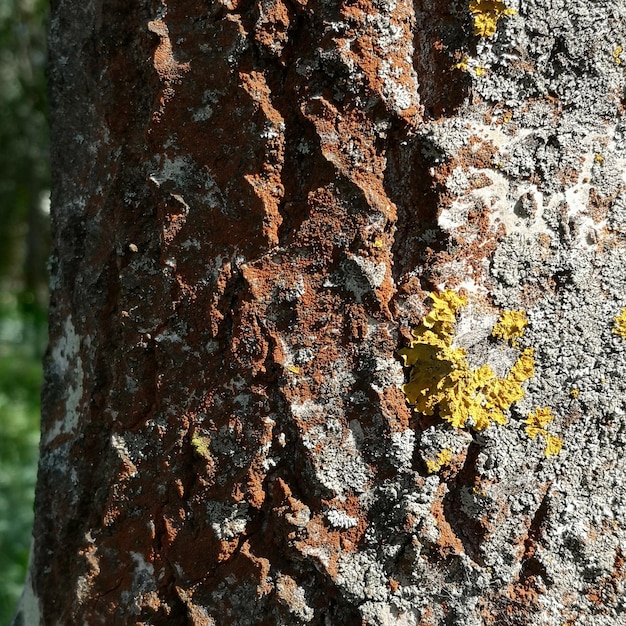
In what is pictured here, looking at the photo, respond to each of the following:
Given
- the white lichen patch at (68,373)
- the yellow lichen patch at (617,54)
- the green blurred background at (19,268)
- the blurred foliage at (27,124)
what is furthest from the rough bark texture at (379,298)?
the blurred foliage at (27,124)

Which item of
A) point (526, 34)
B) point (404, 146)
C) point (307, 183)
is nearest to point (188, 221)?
point (307, 183)

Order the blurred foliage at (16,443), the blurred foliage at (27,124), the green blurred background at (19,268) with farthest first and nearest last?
the blurred foliage at (27,124) → the green blurred background at (19,268) → the blurred foliage at (16,443)

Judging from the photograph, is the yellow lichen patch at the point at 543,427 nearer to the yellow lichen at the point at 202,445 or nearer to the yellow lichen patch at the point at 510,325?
the yellow lichen patch at the point at 510,325

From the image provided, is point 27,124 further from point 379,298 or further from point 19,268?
point 379,298

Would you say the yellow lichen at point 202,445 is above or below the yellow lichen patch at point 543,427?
below

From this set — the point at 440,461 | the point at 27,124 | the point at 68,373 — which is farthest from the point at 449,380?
the point at 27,124

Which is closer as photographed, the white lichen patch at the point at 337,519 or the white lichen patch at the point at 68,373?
the white lichen patch at the point at 337,519
